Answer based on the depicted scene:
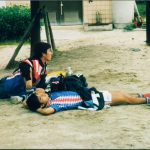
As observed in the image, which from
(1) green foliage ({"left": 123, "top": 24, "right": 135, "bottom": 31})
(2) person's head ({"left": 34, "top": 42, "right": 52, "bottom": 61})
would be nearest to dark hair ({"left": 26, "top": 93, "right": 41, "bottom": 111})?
(2) person's head ({"left": 34, "top": 42, "right": 52, "bottom": 61})

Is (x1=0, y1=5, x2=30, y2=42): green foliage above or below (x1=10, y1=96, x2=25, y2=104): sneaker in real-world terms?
above

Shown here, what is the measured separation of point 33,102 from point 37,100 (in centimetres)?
12

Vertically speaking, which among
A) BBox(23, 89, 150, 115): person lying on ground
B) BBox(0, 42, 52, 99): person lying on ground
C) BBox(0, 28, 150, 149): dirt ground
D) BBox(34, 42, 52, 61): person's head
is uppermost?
BBox(34, 42, 52, 61): person's head

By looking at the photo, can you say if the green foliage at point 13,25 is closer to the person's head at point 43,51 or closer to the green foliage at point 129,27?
the green foliage at point 129,27

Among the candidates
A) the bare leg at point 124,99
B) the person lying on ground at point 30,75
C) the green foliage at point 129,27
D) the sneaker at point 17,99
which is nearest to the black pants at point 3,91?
the person lying on ground at point 30,75

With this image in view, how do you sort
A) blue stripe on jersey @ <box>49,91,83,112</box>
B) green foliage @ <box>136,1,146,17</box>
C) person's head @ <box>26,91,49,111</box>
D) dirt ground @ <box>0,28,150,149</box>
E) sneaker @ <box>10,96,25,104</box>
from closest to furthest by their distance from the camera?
1. dirt ground @ <box>0,28,150,149</box>
2. person's head @ <box>26,91,49,111</box>
3. blue stripe on jersey @ <box>49,91,83,112</box>
4. sneaker @ <box>10,96,25,104</box>
5. green foliage @ <box>136,1,146,17</box>

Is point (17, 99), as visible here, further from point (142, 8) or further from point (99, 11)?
point (142, 8)

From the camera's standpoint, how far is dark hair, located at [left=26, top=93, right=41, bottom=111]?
704 centimetres

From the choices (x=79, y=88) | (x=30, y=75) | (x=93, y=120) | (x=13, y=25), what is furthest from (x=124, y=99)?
(x=13, y=25)

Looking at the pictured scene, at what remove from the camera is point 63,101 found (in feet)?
23.5

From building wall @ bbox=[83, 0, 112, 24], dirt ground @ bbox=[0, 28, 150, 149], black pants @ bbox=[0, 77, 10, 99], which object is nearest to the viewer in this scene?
dirt ground @ bbox=[0, 28, 150, 149]

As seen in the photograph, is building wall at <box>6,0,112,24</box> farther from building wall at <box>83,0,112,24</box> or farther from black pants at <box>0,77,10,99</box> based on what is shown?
black pants at <box>0,77,10,99</box>

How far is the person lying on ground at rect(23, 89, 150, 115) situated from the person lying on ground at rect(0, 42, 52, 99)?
39 centimetres

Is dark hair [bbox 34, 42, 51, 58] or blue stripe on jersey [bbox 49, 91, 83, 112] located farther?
dark hair [bbox 34, 42, 51, 58]
